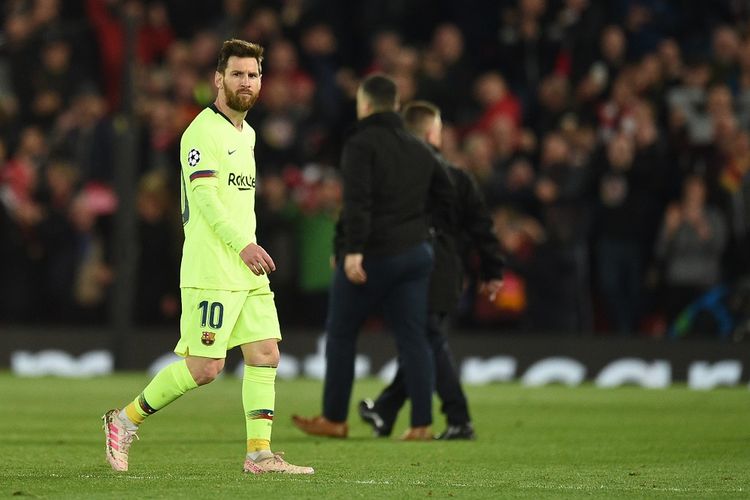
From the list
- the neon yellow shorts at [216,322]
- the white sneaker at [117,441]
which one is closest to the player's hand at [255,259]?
the neon yellow shorts at [216,322]

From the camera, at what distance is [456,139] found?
60.2 feet

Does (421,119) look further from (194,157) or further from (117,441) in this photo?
(117,441)

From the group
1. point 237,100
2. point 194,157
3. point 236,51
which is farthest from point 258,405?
point 236,51

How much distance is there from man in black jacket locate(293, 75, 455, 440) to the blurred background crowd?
20.1ft

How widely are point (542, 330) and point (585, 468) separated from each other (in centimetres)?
906

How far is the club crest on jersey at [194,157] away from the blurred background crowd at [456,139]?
877cm

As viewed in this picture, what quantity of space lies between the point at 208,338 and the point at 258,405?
0.45 m

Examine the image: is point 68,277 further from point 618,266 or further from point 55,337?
point 618,266

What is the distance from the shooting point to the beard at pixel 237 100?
7.77 metres

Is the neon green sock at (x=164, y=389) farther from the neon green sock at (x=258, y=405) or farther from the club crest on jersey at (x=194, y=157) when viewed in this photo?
the club crest on jersey at (x=194, y=157)

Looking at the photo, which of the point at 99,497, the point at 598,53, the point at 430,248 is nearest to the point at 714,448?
the point at 430,248

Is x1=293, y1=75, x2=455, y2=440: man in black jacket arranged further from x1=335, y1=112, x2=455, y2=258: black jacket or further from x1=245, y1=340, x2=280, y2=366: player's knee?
x1=245, y1=340, x2=280, y2=366: player's knee

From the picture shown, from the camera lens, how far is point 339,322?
1021 centimetres

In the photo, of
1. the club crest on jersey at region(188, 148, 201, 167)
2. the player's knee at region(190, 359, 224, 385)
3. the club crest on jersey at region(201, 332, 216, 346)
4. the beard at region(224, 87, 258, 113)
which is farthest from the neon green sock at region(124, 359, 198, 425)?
the beard at region(224, 87, 258, 113)
